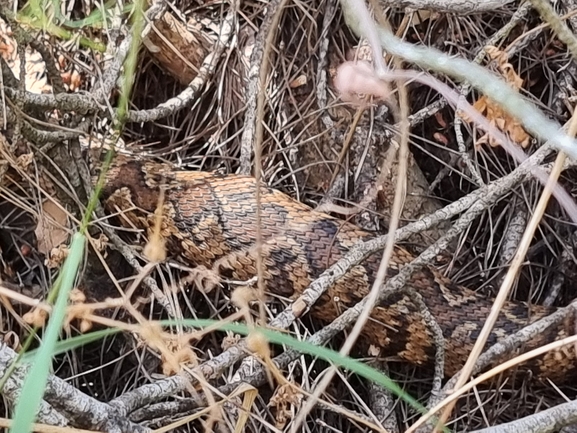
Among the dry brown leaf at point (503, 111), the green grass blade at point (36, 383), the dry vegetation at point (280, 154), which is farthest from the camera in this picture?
the dry vegetation at point (280, 154)

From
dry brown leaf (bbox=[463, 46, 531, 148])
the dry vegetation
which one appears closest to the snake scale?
the dry vegetation

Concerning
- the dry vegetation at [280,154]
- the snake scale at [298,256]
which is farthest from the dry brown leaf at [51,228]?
the snake scale at [298,256]

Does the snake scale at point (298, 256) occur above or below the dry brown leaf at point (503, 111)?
below

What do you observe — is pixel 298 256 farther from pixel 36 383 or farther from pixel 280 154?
pixel 36 383

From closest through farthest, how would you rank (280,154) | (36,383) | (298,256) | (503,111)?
(36,383)
(503,111)
(298,256)
(280,154)

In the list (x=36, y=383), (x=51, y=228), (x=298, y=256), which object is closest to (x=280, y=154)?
(x=298, y=256)

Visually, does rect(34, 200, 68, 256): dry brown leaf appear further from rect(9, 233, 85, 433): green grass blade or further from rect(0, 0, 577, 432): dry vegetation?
rect(9, 233, 85, 433): green grass blade

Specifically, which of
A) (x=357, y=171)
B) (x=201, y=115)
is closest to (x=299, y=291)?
(x=357, y=171)

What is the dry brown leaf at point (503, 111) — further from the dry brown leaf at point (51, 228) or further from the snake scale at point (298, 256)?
the dry brown leaf at point (51, 228)
